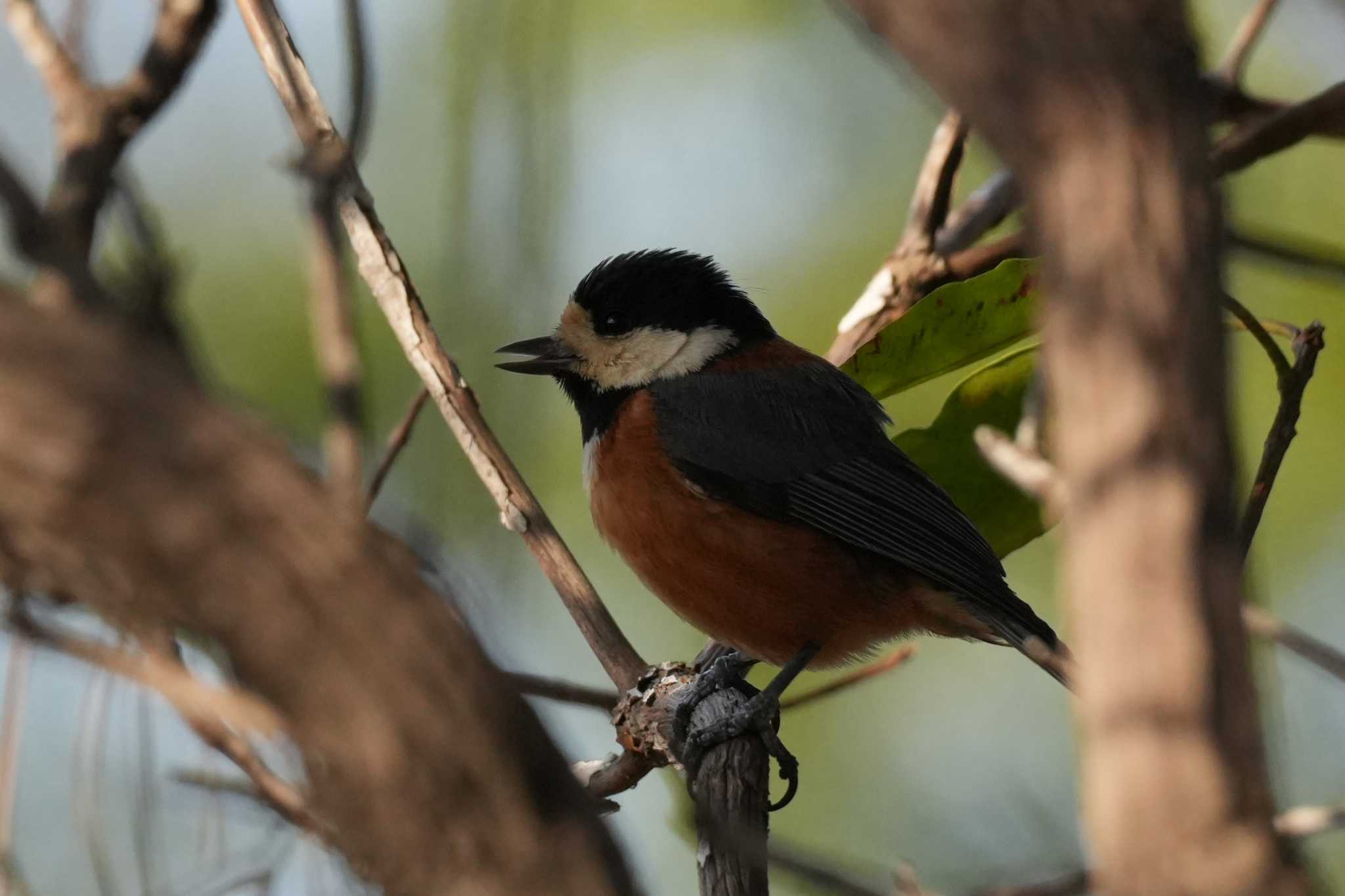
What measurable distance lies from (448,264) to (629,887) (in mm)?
1474

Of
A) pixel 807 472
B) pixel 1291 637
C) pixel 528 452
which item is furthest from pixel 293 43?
pixel 1291 637

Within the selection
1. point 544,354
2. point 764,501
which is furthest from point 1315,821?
point 544,354

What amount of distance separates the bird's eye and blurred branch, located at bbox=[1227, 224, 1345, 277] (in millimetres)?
2250

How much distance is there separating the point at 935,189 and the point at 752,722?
158cm

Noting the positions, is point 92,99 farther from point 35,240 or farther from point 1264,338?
point 1264,338

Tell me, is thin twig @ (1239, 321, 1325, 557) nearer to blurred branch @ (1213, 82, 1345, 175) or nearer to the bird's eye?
blurred branch @ (1213, 82, 1345, 175)

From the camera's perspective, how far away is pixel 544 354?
4.34m

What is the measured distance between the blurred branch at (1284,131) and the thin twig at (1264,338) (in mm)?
273

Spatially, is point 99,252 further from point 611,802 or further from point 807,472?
point 807,472

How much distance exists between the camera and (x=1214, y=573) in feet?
3.82

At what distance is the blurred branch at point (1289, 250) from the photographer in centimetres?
192

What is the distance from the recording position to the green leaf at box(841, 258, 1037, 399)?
11.2 feet

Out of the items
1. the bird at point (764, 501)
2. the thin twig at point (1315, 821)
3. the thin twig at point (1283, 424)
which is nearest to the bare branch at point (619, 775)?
the bird at point (764, 501)

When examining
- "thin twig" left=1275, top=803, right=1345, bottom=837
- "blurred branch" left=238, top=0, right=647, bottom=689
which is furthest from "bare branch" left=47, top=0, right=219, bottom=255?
"thin twig" left=1275, top=803, right=1345, bottom=837
